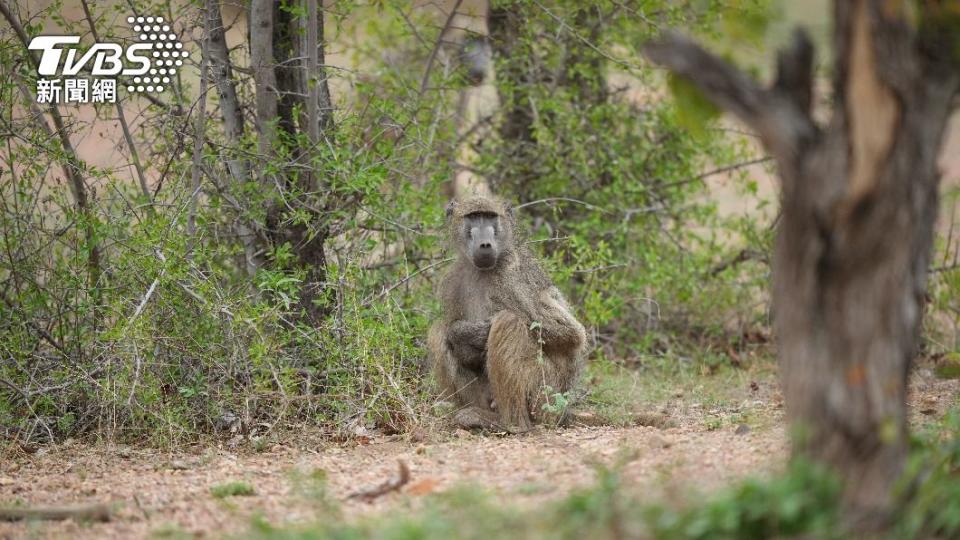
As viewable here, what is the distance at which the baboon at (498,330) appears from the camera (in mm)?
6215

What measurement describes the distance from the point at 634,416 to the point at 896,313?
3.31m

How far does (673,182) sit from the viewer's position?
29.4 ft

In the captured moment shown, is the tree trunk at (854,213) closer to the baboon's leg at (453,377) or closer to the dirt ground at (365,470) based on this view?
the dirt ground at (365,470)

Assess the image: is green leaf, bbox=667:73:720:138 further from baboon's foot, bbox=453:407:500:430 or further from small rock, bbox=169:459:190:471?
small rock, bbox=169:459:190:471

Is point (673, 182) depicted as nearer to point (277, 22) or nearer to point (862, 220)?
point (277, 22)

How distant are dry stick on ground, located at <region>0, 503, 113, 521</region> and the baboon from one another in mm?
2382

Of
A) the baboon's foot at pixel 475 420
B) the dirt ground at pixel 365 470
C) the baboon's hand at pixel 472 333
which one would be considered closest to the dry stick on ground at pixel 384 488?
the dirt ground at pixel 365 470

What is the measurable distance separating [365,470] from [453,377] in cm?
149

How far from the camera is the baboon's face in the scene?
6.25m

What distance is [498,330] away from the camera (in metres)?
6.22

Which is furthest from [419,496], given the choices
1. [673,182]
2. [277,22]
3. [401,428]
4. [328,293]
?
[673,182]

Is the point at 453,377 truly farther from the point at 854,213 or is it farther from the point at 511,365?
the point at 854,213

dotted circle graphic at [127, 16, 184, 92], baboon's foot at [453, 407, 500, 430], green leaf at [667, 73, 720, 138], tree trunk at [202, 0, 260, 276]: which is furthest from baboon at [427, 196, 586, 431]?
green leaf at [667, 73, 720, 138]

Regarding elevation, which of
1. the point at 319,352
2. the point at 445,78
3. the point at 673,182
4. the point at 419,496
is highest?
the point at 445,78
